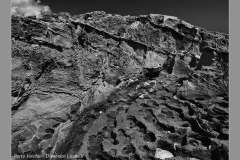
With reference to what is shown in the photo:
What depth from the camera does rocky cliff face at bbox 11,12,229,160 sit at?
23.1ft

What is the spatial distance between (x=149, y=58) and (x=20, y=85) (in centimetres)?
802

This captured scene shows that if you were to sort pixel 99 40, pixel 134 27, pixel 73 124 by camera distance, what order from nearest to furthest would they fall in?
pixel 73 124
pixel 99 40
pixel 134 27

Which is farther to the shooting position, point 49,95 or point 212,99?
point 212,99

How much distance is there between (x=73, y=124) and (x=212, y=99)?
692cm

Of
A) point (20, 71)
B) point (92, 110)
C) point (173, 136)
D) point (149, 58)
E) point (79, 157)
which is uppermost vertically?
point (149, 58)

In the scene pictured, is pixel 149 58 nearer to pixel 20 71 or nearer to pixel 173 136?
pixel 173 136

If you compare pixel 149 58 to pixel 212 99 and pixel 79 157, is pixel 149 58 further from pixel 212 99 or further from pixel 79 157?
pixel 79 157

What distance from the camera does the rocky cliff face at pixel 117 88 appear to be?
7027mm

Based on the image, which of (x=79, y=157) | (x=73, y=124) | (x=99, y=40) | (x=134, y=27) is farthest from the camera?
(x=134, y=27)

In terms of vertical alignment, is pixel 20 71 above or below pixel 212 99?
above

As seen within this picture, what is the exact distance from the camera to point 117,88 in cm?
1080

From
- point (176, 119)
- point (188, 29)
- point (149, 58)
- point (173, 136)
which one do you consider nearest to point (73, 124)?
point (173, 136)

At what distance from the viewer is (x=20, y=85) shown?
7.16 metres

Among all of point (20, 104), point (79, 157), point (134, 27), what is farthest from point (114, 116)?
point (134, 27)
